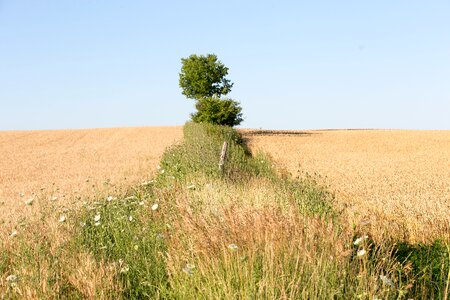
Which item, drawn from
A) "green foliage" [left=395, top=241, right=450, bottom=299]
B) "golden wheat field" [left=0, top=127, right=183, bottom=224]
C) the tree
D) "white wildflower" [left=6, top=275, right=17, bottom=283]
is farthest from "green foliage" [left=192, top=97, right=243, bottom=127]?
"white wildflower" [left=6, top=275, right=17, bottom=283]

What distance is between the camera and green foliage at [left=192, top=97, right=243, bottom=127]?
4372cm

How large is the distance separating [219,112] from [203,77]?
249 inches

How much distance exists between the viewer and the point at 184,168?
38.3 feet

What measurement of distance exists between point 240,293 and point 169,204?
343cm

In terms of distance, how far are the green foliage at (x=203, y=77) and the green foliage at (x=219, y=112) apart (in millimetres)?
3659

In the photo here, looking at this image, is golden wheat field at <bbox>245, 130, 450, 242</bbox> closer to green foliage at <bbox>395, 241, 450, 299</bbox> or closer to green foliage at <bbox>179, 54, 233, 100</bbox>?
green foliage at <bbox>395, 241, 450, 299</bbox>

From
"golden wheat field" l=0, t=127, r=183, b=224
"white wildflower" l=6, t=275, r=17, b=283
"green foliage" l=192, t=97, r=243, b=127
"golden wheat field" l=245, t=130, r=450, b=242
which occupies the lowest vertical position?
"golden wheat field" l=0, t=127, r=183, b=224

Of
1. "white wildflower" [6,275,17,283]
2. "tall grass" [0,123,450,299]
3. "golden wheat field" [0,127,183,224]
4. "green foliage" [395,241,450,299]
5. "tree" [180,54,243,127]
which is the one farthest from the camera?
"tree" [180,54,243,127]

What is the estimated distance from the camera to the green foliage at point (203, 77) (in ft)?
160

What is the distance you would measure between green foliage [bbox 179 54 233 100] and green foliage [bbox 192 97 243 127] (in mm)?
3659

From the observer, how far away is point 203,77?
48688 millimetres

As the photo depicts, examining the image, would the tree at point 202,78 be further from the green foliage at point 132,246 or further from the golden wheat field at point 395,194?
the green foliage at point 132,246

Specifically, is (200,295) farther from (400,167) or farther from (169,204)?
(400,167)

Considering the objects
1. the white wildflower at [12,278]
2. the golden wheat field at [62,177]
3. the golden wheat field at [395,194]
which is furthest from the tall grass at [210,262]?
the golden wheat field at [62,177]
